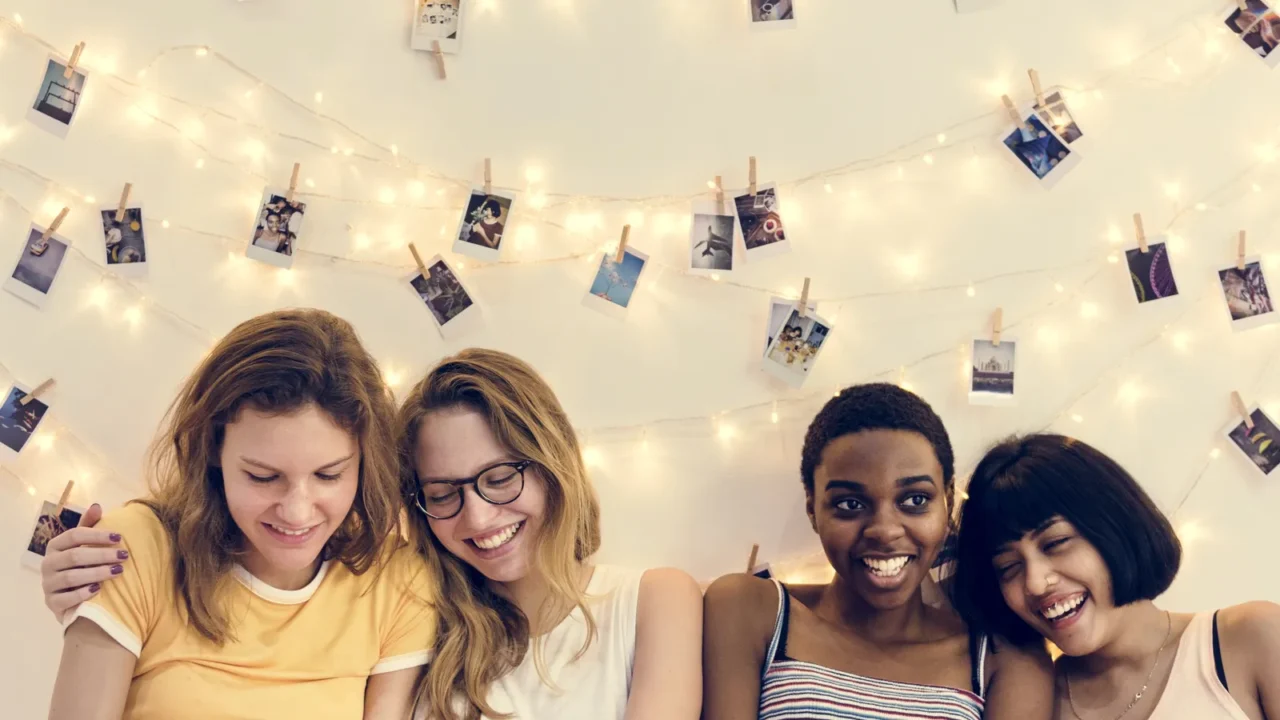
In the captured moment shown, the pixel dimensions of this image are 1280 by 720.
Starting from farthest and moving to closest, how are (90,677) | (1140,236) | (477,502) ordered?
(1140,236) → (477,502) → (90,677)

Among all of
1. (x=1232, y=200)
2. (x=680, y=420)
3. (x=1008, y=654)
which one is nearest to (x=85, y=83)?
(x=680, y=420)

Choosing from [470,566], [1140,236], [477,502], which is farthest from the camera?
[1140,236]

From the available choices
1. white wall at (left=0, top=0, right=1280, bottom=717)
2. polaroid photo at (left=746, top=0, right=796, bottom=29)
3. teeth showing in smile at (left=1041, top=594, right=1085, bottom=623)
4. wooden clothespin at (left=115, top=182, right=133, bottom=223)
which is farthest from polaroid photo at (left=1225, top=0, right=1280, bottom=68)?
wooden clothespin at (left=115, top=182, right=133, bottom=223)

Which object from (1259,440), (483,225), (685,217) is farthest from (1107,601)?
(483,225)

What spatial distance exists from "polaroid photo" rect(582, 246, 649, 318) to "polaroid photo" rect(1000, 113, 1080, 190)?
1.95ft

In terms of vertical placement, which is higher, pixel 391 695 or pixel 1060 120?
pixel 1060 120

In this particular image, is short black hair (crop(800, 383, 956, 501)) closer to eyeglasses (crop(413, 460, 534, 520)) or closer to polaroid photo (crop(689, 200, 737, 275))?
polaroid photo (crop(689, 200, 737, 275))

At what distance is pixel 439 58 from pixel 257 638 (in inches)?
34.5

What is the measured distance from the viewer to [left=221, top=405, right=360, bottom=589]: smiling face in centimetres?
113

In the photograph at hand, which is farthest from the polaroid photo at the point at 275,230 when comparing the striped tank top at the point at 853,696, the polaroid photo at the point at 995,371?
the polaroid photo at the point at 995,371

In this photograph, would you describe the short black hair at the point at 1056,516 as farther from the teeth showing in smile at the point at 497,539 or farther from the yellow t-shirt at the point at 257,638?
the yellow t-shirt at the point at 257,638

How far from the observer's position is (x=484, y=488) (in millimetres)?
1232

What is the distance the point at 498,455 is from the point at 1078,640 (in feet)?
2.59

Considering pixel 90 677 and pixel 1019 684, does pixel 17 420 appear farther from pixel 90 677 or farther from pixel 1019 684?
pixel 1019 684
